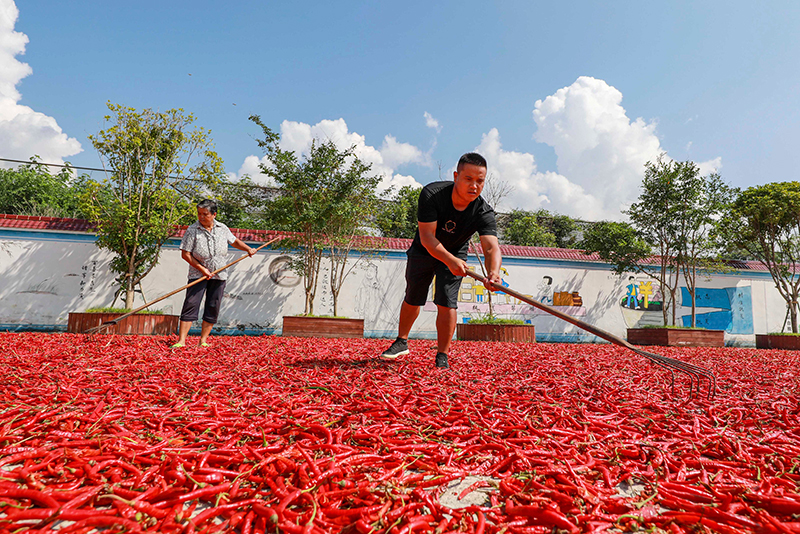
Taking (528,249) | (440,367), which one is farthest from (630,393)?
(528,249)

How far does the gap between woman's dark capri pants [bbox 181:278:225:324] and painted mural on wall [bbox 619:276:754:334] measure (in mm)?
12224

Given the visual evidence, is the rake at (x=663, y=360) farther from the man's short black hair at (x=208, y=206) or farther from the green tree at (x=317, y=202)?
the green tree at (x=317, y=202)

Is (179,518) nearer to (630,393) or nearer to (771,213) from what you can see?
(630,393)

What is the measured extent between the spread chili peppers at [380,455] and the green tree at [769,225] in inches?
435

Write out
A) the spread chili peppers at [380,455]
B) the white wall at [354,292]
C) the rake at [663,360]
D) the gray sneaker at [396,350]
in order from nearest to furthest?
the spread chili peppers at [380,455]
the rake at [663,360]
the gray sneaker at [396,350]
the white wall at [354,292]

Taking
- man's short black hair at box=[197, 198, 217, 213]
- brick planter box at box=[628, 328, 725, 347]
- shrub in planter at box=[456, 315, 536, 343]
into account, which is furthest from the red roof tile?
man's short black hair at box=[197, 198, 217, 213]

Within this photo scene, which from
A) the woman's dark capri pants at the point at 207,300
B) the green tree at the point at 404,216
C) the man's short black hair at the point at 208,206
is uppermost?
the green tree at the point at 404,216

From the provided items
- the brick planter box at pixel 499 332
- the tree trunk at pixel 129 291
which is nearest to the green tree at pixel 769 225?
the brick planter box at pixel 499 332

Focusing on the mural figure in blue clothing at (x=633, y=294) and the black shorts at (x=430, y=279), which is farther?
the mural figure in blue clothing at (x=633, y=294)

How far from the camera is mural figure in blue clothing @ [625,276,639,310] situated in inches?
507

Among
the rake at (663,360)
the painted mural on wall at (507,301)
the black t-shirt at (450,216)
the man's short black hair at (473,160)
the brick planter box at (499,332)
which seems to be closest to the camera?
the rake at (663,360)

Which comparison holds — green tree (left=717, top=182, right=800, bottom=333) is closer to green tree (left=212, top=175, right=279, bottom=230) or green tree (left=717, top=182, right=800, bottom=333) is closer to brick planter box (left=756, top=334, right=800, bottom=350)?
brick planter box (left=756, top=334, right=800, bottom=350)

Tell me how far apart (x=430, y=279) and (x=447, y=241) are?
1.22 feet

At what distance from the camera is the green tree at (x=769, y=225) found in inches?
426
